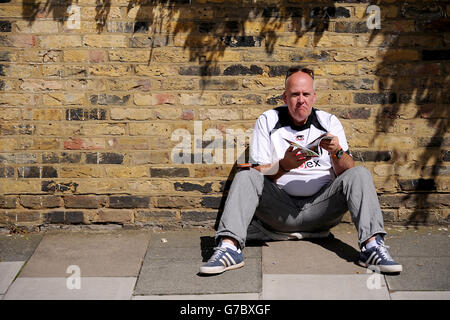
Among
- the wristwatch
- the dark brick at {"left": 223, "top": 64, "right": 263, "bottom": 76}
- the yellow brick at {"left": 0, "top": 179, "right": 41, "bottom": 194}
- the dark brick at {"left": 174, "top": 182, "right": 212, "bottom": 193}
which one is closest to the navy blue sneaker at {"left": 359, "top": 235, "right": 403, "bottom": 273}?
the wristwatch

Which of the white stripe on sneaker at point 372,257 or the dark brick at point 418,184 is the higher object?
the dark brick at point 418,184

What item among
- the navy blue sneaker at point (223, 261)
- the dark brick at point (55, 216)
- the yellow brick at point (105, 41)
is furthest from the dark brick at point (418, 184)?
the dark brick at point (55, 216)

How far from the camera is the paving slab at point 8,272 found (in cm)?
407

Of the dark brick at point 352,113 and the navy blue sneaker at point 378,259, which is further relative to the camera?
the dark brick at point 352,113

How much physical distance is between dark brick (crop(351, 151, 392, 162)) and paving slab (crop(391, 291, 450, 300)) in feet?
4.88

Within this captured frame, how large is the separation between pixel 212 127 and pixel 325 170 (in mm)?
1008

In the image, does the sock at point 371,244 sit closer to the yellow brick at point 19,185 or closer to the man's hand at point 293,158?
the man's hand at point 293,158

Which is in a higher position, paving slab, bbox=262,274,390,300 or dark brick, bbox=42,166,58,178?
dark brick, bbox=42,166,58,178

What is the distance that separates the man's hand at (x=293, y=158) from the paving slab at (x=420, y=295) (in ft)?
3.64

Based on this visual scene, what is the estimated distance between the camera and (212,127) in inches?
196

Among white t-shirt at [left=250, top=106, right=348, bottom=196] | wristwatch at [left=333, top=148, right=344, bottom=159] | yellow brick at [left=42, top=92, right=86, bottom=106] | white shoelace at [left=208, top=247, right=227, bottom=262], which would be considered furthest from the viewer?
yellow brick at [left=42, top=92, right=86, bottom=106]

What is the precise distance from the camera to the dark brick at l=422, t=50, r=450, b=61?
16.0 ft

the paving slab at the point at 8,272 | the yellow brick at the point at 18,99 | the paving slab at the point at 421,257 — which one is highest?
the yellow brick at the point at 18,99

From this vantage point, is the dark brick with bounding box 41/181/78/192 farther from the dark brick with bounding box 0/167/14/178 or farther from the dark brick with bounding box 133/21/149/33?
the dark brick with bounding box 133/21/149/33
